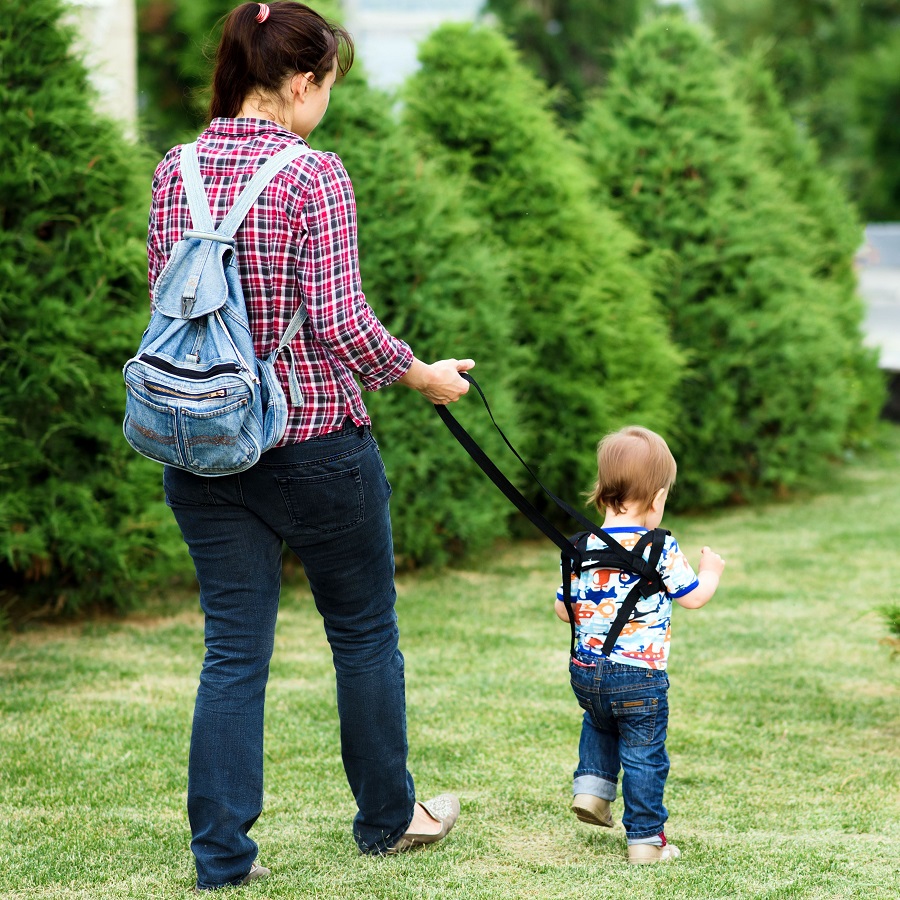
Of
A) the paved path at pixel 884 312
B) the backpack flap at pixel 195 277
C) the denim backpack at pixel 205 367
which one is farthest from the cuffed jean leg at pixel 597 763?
the paved path at pixel 884 312

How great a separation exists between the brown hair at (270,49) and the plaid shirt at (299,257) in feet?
0.29

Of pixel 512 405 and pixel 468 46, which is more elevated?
pixel 468 46

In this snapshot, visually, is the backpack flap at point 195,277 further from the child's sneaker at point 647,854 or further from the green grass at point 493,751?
the child's sneaker at point 647,854

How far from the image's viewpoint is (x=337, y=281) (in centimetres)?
261

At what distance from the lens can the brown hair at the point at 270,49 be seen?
266cm

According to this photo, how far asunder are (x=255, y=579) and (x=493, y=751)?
5.00ft

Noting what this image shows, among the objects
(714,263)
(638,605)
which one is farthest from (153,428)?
(714,263)

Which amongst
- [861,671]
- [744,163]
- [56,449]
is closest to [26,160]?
[56,449]

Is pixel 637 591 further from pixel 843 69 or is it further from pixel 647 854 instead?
pixel 843 69

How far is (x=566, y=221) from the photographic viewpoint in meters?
7.23

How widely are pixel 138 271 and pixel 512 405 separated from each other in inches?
86.3

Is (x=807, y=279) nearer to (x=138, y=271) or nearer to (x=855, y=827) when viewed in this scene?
(x=138, y=271)

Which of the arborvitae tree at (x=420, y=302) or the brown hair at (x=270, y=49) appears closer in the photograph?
the brown hair at (x=270, y=49)

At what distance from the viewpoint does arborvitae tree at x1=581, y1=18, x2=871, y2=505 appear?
8.13m
